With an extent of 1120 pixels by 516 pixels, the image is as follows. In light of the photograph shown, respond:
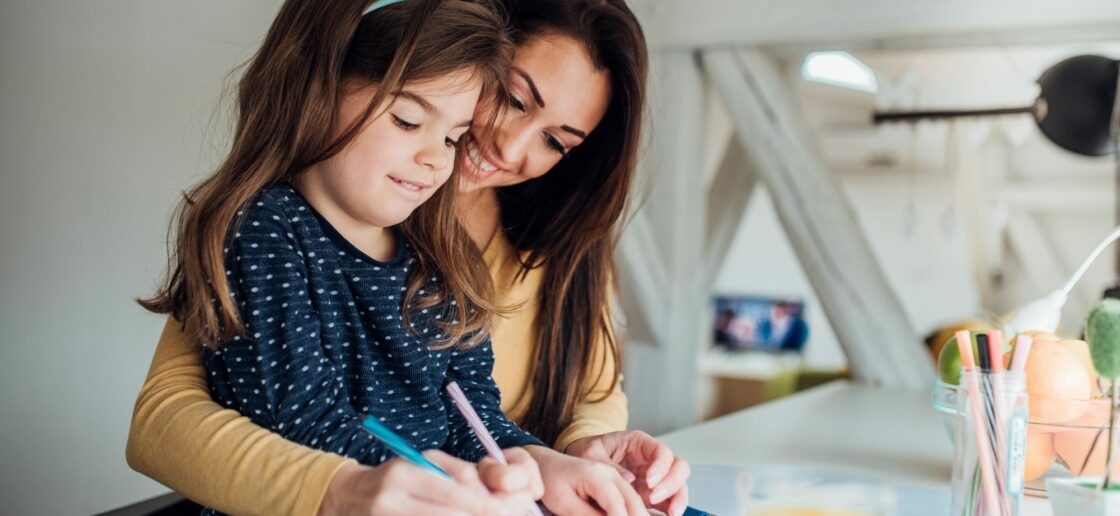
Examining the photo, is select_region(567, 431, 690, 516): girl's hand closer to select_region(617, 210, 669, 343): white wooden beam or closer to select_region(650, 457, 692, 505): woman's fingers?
select_region(650, 457, 692, 505): woman's fingers

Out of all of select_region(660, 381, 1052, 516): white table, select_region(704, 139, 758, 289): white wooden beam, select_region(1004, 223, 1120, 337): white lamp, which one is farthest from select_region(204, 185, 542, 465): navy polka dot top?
select_region(704, 139, 758, 289): white wooden beam

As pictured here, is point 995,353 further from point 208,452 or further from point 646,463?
point 208,452

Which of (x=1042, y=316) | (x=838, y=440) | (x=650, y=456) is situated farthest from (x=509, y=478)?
(x=838, y=440)

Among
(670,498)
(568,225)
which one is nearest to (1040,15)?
(568,225)

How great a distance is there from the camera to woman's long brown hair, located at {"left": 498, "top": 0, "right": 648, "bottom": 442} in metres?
1.29

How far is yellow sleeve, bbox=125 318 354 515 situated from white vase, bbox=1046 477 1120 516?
0.61m

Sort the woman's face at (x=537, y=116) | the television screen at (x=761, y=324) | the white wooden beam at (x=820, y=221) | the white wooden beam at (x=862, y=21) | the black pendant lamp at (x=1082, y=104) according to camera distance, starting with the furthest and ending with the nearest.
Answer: the television screen at (x=761, y=324)
the white wooden beam at (x=820, y=221)
the white wooden beam at (x=862, y=21)
the black pendant lamp at (x=1082, y=104)
the woman's face at (x=537, y=116)

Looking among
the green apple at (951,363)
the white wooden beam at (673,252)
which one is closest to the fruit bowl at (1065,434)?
the green apple at (951,363)

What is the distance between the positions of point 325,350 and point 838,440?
0.97 metres

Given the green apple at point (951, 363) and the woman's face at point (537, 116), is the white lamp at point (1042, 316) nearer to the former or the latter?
the green apple at point (951, 363)

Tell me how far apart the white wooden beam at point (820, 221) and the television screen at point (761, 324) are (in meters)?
7.15

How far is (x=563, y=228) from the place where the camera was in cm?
135

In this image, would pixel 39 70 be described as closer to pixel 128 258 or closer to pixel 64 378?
pixel 128 258

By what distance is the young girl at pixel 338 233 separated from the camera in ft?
2.77
